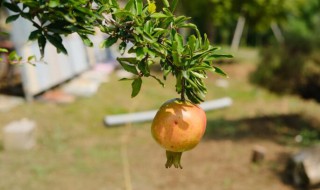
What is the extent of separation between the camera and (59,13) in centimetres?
132

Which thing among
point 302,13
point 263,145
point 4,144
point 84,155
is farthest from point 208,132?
point 302,13

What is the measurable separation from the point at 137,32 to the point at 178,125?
0.35 metres

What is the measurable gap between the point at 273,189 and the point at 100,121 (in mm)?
4067

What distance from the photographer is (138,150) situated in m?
7.52

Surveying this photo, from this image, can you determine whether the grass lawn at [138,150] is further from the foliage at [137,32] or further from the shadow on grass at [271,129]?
the foliage at [137,32]

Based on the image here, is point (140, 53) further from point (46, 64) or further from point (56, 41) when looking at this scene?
point (46, 64)

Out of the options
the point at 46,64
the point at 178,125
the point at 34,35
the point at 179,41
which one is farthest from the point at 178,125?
the point at 46,64

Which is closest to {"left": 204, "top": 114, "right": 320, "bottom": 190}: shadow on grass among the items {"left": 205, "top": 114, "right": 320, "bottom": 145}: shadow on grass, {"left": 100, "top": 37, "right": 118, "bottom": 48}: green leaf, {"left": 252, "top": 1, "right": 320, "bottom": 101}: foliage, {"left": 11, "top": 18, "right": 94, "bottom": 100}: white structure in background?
{"left": 205, "top": 114, "right": 320, "bottom": 145}: shadow on grass

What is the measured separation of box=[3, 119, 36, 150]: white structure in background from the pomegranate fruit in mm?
5852

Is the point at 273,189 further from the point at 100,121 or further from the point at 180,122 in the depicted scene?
the point at 180,122

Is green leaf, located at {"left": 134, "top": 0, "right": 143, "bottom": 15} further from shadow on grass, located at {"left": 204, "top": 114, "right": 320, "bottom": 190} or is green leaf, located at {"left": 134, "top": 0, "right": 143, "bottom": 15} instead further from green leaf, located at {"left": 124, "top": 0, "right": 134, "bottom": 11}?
shadow on grass, located at {"left": 204, "top": 114, "right": 320, "bottom": 190}

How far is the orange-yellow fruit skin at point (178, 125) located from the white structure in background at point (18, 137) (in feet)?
19.2

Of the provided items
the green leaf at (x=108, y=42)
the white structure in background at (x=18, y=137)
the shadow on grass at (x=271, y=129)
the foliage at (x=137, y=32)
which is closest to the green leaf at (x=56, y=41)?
the foliage at (x=137, y=32)

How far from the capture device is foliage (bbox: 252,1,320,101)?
798 centimetres
